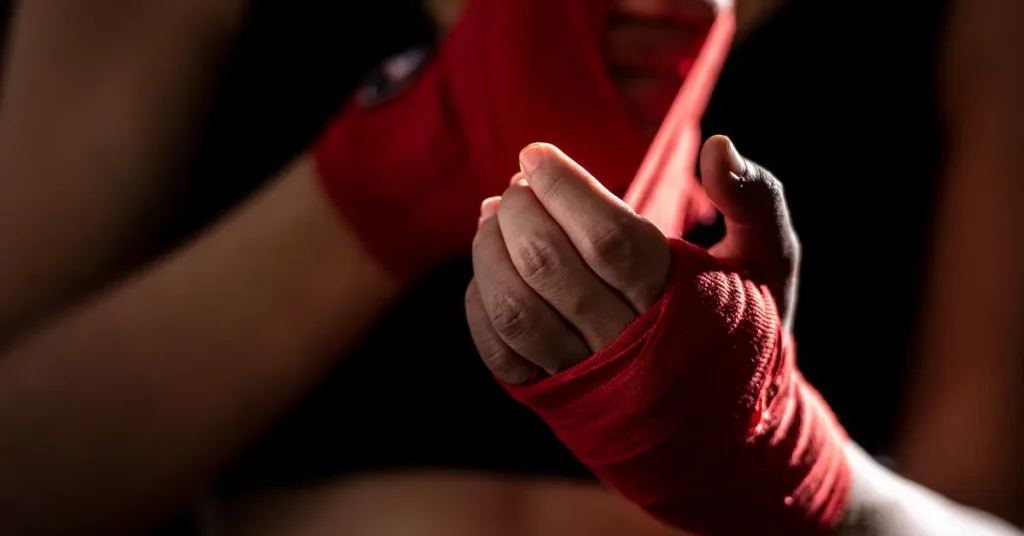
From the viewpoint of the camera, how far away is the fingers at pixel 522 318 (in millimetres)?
219

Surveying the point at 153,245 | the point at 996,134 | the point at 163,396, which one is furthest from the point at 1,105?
the point at 996,134

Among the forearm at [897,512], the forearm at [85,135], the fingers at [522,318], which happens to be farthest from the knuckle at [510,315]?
the forearm at [85,135]

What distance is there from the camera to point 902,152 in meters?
0.42

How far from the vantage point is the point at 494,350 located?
0.24m

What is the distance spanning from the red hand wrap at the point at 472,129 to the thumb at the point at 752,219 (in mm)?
44

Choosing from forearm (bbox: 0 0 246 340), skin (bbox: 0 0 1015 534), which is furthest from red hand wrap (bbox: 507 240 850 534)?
forearm (bbox: 0 0 246 340)

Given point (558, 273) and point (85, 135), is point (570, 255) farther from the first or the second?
point (85, 135)

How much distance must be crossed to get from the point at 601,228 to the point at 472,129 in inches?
5.6

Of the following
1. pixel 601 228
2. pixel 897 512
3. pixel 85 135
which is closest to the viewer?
pixel 601 228

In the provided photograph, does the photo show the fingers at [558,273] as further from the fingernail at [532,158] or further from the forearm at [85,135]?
the forearm at [85,135]

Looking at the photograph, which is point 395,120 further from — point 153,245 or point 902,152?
point 902,152

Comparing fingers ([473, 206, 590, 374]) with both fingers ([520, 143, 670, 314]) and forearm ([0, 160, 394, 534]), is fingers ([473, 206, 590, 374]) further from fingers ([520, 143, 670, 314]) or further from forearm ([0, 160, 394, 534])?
forearm ([0, 160, 394, 534])

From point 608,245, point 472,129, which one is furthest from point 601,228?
point 472,129

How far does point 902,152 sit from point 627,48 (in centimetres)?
23
